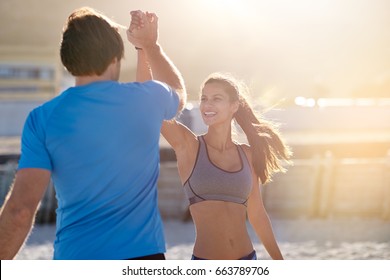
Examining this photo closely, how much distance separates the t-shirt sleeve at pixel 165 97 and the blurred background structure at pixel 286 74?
9029mm

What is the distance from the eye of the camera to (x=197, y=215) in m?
3.65

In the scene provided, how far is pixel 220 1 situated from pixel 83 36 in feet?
98.7

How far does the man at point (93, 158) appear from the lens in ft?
7.58

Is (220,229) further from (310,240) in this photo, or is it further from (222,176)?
(310,240)

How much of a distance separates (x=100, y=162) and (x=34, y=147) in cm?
18

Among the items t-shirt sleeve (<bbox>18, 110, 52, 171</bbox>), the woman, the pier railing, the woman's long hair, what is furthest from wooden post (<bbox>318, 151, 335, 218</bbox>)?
t-shirt sleeve (<bbox>18, 110, 52, 171</bbox>)

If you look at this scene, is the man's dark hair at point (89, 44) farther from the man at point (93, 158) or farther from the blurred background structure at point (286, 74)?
the blurred background structure at point (286, 74)

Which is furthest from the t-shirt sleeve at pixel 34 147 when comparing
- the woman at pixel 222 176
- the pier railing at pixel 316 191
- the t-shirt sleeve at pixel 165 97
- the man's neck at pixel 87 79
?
the pier railing at pixel 316 191

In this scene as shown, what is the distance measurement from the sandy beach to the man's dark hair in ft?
22.9

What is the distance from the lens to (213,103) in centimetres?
382

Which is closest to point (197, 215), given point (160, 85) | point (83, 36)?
point (160, 85)

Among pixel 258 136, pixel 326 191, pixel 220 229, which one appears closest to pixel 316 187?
pixel 326 191

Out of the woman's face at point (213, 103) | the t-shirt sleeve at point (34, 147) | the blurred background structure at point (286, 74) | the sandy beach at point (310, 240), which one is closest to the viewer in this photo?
the t-shirt sleeve at point (34, 147)
